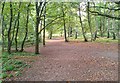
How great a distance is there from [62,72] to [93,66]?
171 centimetres

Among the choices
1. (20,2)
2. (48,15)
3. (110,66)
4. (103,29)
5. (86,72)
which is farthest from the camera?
(103,29)

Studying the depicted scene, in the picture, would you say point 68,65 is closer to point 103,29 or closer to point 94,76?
point 94,76

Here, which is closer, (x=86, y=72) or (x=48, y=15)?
(x=86, y=72)

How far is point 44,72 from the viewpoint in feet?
28.9

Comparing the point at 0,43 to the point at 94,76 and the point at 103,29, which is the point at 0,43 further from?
the point at 103,29

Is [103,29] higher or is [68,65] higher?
[103,29]

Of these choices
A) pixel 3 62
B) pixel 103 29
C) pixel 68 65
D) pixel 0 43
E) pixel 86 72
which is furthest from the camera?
pixel 103 29

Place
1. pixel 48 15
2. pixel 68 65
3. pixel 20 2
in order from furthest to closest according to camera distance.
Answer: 1. pixel 48 15
2. pixel 20 2
3. pixel 68 65

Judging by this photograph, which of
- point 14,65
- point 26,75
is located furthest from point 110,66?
point 14,65

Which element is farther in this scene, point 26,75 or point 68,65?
point 68,65

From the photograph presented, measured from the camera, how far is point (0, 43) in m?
16.7

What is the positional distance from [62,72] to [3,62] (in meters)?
4.18

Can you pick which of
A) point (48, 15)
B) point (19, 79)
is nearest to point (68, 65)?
point (19, 79)

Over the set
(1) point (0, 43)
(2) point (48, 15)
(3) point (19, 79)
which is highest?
(2) point (48, 15)
